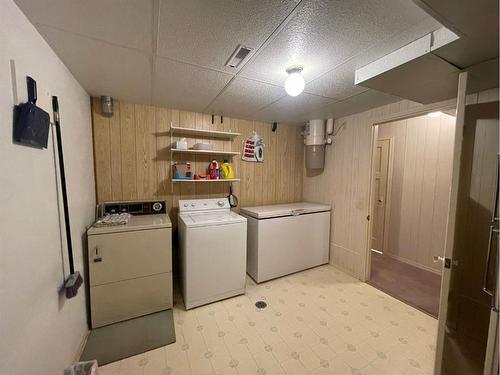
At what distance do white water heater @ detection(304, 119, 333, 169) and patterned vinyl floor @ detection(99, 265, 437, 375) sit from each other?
1746mm

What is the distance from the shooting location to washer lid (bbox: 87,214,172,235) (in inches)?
69.6

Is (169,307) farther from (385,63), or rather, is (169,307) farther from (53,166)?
(385,63)

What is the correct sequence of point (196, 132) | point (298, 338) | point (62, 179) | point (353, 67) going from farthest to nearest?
point (196, 132) → point (298, 338) → point (353, 67) → point (62, 179)

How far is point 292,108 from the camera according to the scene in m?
2.50

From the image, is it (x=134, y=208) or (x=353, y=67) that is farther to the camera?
(x=134, y=208)

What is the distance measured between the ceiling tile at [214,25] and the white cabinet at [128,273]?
150cm

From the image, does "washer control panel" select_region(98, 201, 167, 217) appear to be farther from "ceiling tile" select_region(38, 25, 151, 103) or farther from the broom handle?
"ceiling tile" select_region(38, 25, 151, 103)

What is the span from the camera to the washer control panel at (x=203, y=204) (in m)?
2.54

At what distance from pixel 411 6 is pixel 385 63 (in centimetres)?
36

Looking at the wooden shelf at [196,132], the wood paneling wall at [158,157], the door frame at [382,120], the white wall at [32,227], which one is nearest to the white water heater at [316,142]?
the wood paneling wall at [158,157]

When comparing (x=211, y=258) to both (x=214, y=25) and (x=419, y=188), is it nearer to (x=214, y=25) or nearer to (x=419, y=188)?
(x=214, y=25)

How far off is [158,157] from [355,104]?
2.39 m

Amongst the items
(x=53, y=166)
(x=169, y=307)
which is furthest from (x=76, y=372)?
(x=53, y=166)

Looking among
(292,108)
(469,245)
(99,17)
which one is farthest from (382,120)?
(99,17)
